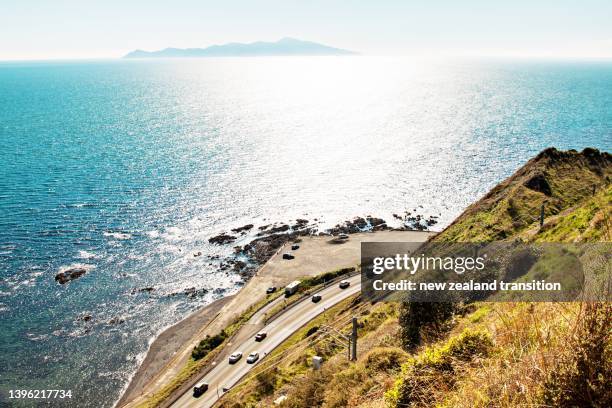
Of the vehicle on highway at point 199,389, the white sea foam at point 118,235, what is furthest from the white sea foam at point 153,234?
the vehicle on highway at point 199,389

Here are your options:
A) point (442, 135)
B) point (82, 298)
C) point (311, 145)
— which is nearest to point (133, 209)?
point (82, 298)

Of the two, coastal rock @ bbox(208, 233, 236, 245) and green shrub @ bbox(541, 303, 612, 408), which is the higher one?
green shrub @ bbox(541, 303, 612, 408)

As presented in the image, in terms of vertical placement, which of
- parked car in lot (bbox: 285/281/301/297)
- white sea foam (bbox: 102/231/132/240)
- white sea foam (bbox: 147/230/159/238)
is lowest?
parked car in lot (bbox: 285/281/301/297)

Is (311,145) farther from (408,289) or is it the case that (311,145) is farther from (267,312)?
(408,289)

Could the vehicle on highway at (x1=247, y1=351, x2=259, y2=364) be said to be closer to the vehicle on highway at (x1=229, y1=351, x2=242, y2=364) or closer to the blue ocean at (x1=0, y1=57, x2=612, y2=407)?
the vehicle on highway at (x1=229, y1=351, x2=242, y2=364)

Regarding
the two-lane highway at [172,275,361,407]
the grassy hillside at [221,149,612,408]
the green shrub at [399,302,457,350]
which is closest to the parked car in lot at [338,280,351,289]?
the two-lane highway at [172,275,361,407]

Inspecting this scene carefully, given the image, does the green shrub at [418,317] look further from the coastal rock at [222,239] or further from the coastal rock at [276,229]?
the coastal rock at [276,229]
